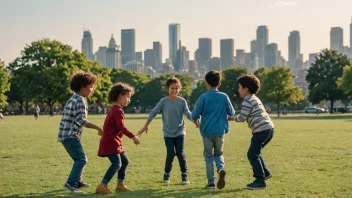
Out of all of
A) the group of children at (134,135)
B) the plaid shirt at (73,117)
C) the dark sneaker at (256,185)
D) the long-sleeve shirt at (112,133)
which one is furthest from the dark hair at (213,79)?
the plaid shirt at (73,117)

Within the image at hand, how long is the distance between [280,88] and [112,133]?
67.4 m

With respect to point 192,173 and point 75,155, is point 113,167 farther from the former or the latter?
point 192,173

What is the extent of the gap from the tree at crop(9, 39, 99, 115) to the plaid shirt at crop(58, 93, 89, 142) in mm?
64783

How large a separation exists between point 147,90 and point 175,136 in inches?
4474

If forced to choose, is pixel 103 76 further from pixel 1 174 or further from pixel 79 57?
pixel 1 174

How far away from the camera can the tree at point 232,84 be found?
3959 inches

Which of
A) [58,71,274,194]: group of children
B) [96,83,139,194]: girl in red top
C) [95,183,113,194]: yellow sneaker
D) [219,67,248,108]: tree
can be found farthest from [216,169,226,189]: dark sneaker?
[219,67,248,108]: tree

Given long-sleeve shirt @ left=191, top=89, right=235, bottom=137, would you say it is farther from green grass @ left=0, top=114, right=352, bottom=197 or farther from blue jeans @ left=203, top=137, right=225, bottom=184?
green grass @ left=0, top=114, right=352, bottom=197

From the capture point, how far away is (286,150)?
1623cm

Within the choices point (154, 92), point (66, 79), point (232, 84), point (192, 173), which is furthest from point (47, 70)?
point (192, 173)

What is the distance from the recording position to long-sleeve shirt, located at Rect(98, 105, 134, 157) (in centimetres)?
859

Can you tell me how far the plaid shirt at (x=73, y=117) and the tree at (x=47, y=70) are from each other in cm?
6478

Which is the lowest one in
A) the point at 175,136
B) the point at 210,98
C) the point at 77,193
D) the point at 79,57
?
the point at 77,193

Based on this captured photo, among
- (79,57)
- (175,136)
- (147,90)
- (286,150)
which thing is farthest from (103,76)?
(175,136)
